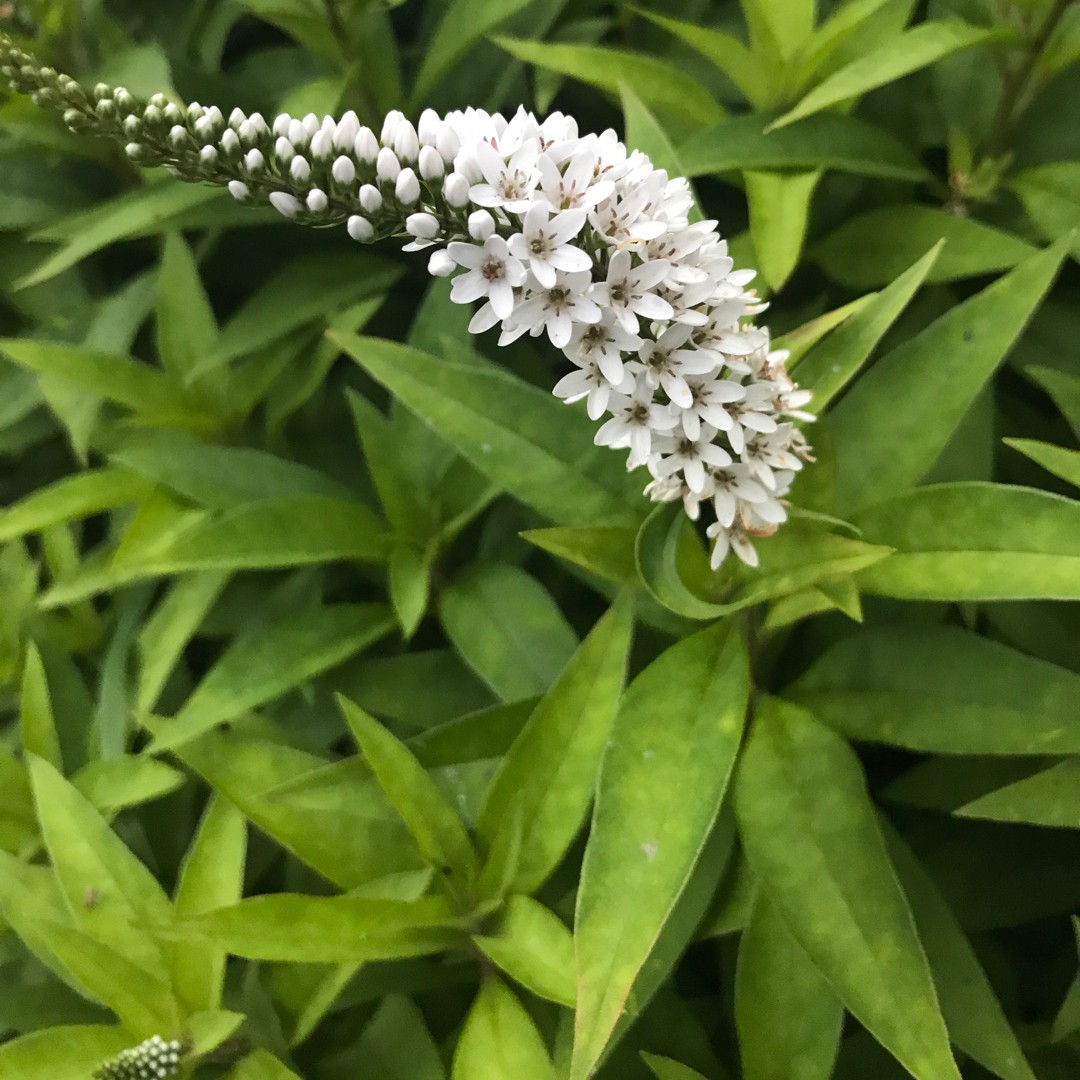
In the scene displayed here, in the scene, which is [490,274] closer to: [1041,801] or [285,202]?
[285,202]

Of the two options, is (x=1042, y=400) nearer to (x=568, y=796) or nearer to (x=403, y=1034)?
(x=568, y=796)

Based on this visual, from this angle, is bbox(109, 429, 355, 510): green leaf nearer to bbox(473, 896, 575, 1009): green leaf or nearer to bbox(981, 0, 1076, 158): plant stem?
bbox(473, 896, 575, 1009): green leaf

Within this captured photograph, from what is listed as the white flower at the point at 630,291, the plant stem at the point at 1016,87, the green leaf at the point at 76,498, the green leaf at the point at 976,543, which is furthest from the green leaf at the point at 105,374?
the plant stem at the point at 1016,87

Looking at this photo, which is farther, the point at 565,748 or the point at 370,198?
the point at 565,748

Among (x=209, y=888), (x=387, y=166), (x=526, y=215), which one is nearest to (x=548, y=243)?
(x=526, y=215)

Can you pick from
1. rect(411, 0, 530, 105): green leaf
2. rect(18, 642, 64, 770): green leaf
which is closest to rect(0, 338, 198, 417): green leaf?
rect(18, 642, 64, 770): green leaf

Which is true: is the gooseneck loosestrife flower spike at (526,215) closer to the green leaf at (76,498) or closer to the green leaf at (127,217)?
the green leaf at (127,217)

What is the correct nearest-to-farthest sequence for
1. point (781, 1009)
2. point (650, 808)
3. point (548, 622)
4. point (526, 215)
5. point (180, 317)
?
point (526, 215) < point (650, 808) < point (781, 1009) < point (548, 622) < point (180, 317)
